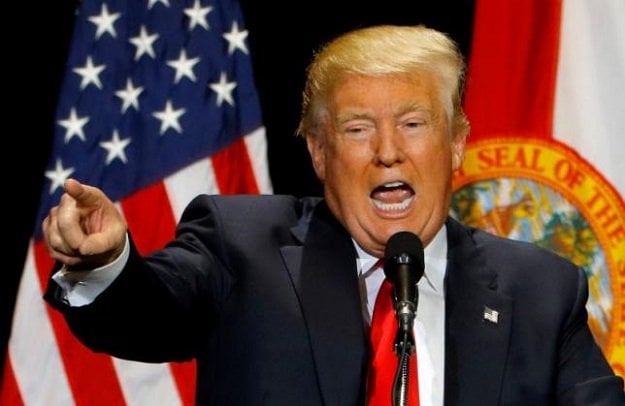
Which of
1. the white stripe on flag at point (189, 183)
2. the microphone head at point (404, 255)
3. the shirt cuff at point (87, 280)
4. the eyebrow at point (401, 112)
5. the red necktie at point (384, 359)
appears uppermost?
the eyebrow at point (401, 112)

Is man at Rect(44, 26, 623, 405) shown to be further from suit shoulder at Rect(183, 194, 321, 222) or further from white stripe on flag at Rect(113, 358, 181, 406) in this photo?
white stripe on flag at Rect(113, 358, 181, 406)

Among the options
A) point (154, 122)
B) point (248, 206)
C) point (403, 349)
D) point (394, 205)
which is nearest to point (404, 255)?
point (403, 349)

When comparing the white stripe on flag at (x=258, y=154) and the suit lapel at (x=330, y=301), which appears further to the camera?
the white stripe on flag at (x=258, y=154)

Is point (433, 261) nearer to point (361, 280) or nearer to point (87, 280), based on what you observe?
point (361, 280)

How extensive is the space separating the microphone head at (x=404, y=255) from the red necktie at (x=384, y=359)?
0.78 ft

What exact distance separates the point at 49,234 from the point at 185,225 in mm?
499

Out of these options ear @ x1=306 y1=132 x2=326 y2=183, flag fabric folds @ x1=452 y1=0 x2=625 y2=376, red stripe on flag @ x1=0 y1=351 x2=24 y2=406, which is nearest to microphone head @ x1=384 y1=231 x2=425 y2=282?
ear @ x1=306 y1=132 x2=326 y2=183

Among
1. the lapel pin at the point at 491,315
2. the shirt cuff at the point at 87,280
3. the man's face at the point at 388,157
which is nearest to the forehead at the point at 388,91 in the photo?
the man's face at the point at 388,157

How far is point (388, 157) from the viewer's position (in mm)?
1888

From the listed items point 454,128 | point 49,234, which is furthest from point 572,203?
point 49,234

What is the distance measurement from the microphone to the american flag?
58.6 inches

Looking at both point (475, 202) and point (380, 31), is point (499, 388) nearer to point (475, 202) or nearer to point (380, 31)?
point (380, 31)

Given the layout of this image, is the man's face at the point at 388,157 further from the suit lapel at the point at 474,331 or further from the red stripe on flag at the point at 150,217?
the red stripe on flag at the point at 150,217

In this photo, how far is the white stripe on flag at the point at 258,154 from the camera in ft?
9.96
